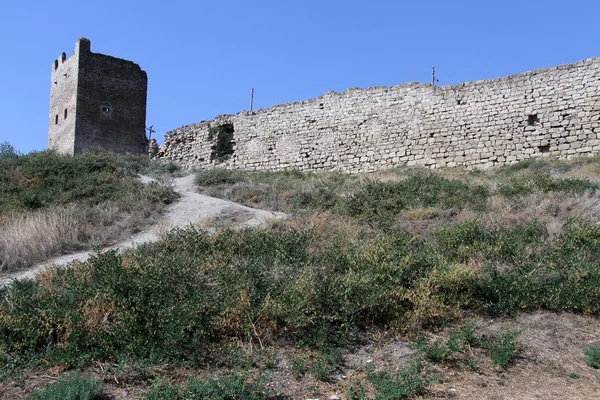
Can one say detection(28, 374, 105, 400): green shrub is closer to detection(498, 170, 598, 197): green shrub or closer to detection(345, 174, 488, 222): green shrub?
detection(345, 174, 488, 222): green shrub

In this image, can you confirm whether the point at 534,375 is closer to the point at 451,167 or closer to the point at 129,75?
the point at 451,167

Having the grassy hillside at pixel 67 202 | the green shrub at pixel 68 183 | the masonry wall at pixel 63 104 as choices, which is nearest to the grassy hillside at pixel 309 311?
the grassy hillside at pixel 67 202

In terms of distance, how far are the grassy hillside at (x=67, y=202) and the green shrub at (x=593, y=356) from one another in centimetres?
767

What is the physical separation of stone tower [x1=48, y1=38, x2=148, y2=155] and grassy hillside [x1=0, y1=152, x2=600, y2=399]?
A: 1854cm

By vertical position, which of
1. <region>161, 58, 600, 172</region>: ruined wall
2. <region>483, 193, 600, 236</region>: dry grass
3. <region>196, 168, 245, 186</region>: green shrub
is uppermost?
<region>161, 58, 600, 172</region>: ruined wall

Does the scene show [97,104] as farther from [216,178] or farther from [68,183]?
[68,183]

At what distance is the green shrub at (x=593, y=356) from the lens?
5.86m

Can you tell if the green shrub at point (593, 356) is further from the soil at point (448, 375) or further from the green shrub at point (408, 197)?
the green shrub at point (408, 197)

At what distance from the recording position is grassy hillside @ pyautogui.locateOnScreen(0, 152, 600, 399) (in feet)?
18.0

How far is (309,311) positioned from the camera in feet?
21.0

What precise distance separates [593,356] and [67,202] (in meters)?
11.3

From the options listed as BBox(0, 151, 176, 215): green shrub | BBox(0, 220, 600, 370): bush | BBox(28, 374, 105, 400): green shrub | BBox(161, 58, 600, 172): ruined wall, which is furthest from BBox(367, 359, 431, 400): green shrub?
BBox(161, 58, 600, 172): ruined wall

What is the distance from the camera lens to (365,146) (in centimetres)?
1917

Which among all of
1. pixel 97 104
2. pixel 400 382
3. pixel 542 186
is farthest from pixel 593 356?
pixel 97 104
